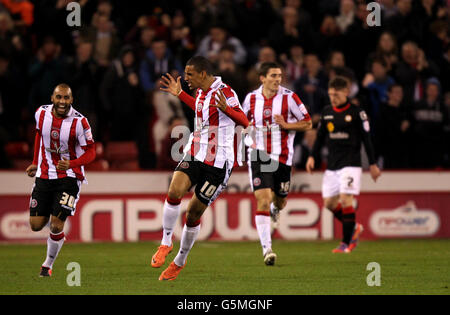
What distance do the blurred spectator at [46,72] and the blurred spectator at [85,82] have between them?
0.20 metres

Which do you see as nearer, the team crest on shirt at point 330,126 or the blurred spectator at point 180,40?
the team crest on shirt at point 330,126

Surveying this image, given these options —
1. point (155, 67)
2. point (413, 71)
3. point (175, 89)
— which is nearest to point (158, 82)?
point (155, 67)

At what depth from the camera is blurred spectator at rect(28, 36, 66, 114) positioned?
15.9 meters

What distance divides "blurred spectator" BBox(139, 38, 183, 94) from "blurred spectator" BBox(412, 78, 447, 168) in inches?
181

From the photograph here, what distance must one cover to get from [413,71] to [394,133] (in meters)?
1.55

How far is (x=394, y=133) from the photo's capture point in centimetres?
1644

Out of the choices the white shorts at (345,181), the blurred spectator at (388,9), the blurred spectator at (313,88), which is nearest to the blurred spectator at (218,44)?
the blurred spectator at (313,88)

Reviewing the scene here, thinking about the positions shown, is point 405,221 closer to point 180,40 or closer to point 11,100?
point 180,40

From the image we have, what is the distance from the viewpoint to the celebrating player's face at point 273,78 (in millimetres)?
11695

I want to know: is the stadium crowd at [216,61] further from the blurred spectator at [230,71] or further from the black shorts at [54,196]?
the black shorts at [54,196]

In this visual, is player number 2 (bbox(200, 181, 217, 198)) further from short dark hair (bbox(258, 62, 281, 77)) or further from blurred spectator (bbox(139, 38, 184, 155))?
blurred spectator (bbox(139, 38, 184, 155))

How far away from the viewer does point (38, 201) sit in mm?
9984

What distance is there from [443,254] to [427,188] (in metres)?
3.68
